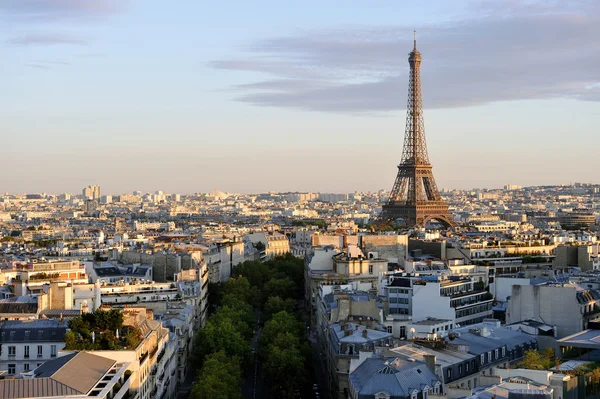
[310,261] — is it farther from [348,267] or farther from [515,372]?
[515,372]

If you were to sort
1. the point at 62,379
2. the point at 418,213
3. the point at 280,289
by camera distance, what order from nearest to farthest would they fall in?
1. the point at 62,379
2. the point at 280,289
3. the point at 418,213

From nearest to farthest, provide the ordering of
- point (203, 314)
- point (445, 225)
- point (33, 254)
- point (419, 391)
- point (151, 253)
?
point (419, 391) < point (203, 314) < point (151, 253) < point (33, 254) < point (445, 225)

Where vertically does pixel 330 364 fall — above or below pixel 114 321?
below

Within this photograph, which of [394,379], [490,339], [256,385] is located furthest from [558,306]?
[394,379]

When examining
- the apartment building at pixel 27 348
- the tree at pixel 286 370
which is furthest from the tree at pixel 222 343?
the apartment building at pixel 27 348

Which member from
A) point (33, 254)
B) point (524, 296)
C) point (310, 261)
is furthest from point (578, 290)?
point (33, 254)

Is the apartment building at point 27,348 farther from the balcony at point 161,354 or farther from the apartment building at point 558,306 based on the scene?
the apartment building at point 558,306

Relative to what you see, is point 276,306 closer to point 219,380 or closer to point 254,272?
point 254,272
